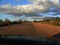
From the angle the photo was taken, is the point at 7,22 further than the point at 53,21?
Yes

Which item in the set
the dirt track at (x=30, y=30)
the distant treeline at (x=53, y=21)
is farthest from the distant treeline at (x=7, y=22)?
the distant treeline at (x=53, y=21)

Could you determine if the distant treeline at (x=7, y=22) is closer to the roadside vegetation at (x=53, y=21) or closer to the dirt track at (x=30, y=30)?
the dirt track at (x=30, y=30)

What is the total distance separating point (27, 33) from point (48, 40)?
1.16 meters

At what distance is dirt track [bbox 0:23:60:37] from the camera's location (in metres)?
7.95

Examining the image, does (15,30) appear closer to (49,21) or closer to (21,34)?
(21,34)

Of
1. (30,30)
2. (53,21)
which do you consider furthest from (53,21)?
(30,30)

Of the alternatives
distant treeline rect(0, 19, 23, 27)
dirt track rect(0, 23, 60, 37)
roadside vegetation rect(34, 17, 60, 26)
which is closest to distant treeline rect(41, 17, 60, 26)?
roadside vegetation rect(34, 17, 60, 26)

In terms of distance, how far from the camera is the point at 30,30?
26.4 ft

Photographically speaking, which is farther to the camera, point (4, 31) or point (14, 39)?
point (14, 39)

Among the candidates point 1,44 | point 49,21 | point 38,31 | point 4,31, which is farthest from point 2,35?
point 49,21

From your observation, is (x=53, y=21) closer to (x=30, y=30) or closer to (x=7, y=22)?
(x=30, y=30)

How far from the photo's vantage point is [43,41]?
324 inches

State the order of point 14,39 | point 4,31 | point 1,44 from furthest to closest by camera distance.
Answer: point 14,39 → point 4,31 → point 1,44

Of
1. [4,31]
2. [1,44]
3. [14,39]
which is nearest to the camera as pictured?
[1,44]
